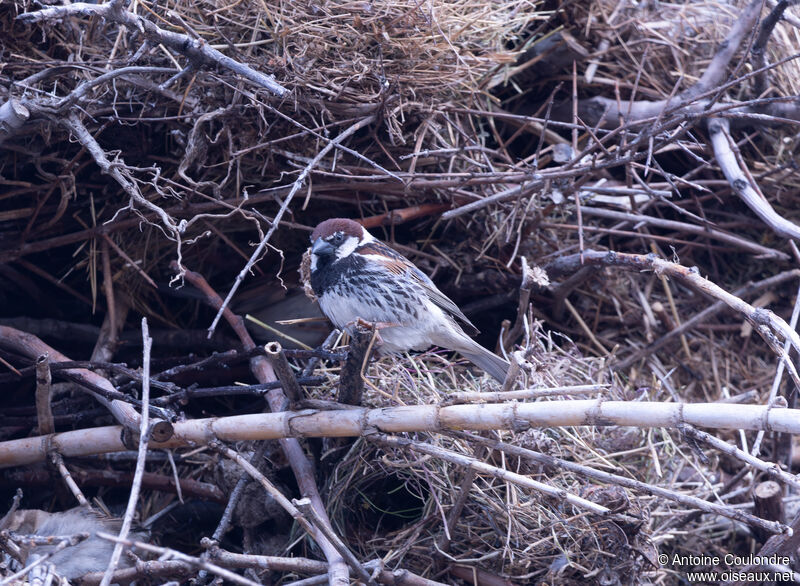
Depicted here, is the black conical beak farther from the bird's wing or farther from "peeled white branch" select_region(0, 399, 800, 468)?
"peeled white branch" select_region(0, 399, 800, 468)

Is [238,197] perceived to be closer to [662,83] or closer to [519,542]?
[519,542]

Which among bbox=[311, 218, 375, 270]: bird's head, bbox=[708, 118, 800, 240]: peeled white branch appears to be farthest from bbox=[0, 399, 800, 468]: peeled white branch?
bbox=[708, 118, 800, 240]: peeled white branch

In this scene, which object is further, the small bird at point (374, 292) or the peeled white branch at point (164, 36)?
the small bird at point (374, 292)

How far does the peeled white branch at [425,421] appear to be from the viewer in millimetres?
1643

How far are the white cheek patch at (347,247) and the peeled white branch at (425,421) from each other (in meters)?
0.62

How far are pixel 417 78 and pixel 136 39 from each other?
1.02 meters

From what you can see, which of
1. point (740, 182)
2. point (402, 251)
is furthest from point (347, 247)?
point (740, 182)

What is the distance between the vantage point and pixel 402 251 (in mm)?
3160

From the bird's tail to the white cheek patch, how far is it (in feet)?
1.73

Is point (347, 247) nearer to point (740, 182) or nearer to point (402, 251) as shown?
point (402, 251)

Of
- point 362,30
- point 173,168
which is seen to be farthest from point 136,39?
point 362,30

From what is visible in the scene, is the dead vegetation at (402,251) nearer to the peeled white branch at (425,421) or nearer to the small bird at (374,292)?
the peeled white branch at (425,421)

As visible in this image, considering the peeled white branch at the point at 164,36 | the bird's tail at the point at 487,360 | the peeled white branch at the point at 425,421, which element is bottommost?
the bird's tail at the point at 487,360

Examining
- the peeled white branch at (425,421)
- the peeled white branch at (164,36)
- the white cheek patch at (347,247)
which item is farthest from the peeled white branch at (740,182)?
the peeled white branch at (164,36)
